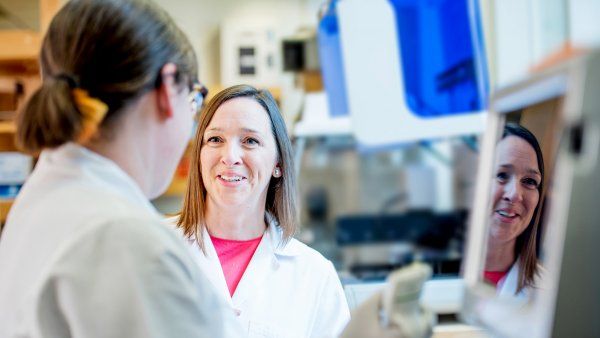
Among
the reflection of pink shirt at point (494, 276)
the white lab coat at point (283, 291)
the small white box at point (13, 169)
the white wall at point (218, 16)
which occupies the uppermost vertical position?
the white wall at point (218, 16)

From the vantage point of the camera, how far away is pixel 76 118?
2.56 feet

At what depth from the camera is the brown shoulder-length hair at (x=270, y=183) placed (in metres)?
1.21

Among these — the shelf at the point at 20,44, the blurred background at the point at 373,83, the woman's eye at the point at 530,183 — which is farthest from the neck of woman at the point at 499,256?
the shelf at the point at 20,44

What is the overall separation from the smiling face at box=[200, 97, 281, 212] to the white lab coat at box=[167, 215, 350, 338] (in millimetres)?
99

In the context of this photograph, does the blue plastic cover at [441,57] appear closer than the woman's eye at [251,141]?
No

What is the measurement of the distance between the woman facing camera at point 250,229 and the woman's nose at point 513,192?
42cm

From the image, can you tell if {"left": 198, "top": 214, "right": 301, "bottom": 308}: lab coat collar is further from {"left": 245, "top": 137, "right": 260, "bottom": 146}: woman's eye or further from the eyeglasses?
the eyeglasses

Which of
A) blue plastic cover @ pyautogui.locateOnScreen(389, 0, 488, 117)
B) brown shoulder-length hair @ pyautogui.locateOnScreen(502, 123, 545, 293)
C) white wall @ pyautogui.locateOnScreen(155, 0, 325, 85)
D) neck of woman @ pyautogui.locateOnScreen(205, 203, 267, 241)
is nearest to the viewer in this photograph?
brown shoulder-length hair @ pyautogui.locateOnScreen(502, 123, 545, 293)

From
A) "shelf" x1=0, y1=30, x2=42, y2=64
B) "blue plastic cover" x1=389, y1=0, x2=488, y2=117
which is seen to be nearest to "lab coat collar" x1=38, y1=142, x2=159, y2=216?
"blue plastic cover" x1=389, y1=0, x2=488, y2=117

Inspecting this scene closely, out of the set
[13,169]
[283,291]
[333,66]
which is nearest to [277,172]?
[283,291]

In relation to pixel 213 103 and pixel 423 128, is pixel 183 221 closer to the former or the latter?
pixel 213 103

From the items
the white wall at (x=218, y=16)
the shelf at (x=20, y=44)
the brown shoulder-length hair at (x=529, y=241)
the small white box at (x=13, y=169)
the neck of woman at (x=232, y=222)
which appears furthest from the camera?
the white wall at (x=218, y=16)

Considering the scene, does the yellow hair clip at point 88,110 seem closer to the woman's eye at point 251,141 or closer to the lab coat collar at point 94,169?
the lab coat collar at point 94,169

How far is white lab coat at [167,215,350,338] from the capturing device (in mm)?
1141
